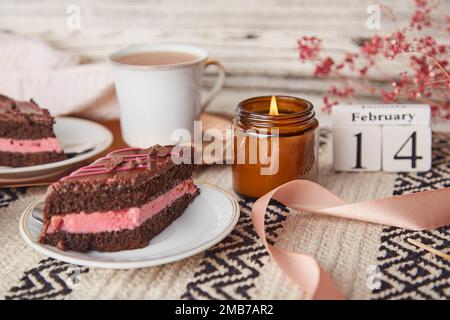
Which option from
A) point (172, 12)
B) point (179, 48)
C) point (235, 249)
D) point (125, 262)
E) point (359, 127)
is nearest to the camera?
point (125, 262)

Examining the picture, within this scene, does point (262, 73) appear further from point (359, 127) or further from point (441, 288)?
point (441, 288)

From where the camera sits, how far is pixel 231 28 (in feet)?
5.08

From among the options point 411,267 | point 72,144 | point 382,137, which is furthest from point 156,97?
point 411,267

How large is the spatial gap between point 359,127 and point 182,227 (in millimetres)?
449

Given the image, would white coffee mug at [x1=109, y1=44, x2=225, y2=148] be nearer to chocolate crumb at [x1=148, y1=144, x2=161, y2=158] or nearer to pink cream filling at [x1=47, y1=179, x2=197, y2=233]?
chocolate crumb at [x1=148, y1=144, x2=161, y2=158]

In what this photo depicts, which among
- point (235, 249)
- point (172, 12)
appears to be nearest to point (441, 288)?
point (235, 249)

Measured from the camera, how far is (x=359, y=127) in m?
1.28

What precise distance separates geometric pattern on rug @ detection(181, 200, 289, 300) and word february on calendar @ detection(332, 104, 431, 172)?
10.1 inches

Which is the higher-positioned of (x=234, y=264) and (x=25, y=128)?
(x=25, y=128)

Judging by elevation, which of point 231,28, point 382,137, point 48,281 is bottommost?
point 48,281

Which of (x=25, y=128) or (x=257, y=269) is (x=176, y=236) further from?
(x=25, y=128)

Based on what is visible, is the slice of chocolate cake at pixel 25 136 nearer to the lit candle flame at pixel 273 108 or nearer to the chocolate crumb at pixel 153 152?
the chocolate crumb at pixel 153 152

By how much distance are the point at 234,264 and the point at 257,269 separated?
0.12 ft

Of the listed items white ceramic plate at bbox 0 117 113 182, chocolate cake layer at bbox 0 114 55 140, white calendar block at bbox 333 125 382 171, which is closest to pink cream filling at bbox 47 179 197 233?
white ceramic plate at bbox 0 117 113 182
